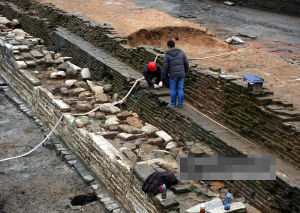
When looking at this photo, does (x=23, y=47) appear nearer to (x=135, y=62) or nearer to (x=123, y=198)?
(x=135, y=62)

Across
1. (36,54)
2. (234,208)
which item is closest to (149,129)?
(234,208)

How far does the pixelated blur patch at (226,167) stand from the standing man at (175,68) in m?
1.74

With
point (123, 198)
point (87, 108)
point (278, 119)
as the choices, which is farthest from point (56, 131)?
point (278, 119)

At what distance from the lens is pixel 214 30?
13898 millimetres

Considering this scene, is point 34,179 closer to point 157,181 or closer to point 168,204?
point 157,181

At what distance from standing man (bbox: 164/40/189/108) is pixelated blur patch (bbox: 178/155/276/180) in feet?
5.71

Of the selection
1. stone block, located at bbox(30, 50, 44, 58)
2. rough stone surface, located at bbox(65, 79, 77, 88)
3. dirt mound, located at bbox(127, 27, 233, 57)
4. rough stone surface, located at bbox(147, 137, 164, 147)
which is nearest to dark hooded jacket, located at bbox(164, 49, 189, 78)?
rough stone surface, located at bbox(147, 137, 164, 147)

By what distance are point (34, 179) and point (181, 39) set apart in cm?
660

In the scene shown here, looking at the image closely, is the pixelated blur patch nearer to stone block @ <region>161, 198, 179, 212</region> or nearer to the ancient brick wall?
stone block @ <region>161, 198, 179, 212</region>

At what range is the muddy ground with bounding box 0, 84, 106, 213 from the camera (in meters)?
7.58

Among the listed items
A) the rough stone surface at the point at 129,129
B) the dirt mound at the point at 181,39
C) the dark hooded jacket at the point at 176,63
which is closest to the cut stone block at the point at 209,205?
the rough stone surface at the point at 129,129

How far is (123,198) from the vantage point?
7.52 meters

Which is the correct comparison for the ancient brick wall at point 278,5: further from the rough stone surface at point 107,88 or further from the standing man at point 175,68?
the standing man at point 175,68

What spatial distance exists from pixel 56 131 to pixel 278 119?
5.70 metres
